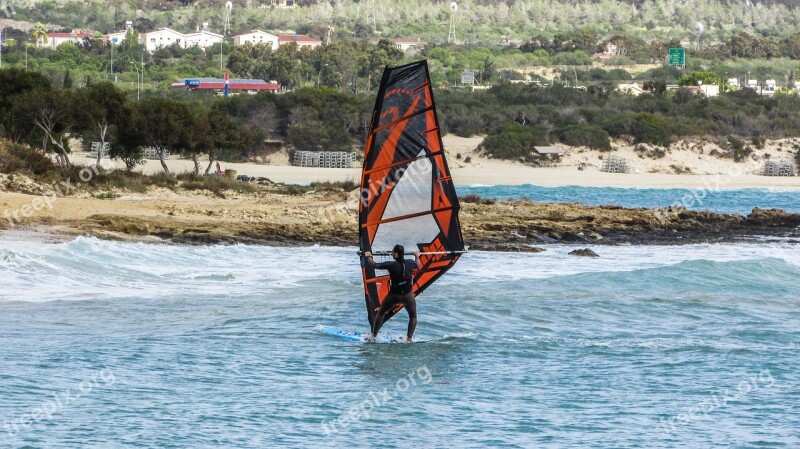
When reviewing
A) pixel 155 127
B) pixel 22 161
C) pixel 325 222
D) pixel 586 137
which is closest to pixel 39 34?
pixel 586 137

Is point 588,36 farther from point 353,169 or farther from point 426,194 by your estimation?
point 426,194

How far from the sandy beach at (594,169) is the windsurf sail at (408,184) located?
26.5m

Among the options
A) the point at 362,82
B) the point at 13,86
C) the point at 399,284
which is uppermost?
the point at 362,82

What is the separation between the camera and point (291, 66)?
3300 inches

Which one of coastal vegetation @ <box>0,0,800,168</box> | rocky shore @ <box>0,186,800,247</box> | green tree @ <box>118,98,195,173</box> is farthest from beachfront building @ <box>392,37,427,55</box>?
rocky shore @ <box>0,186,800,247</box>

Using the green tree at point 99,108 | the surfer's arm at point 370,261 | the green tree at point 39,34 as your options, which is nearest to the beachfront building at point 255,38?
the green tree at point 39,34

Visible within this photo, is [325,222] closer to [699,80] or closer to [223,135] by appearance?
[223,135]

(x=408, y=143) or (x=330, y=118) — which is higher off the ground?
(x=408, y=143)

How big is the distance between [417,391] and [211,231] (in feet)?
38.6

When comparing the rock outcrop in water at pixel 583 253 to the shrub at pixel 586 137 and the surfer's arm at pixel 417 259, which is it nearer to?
the surfer's arm at pixel 417 259

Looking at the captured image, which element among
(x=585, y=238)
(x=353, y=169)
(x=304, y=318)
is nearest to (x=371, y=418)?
(x=304, y=318)

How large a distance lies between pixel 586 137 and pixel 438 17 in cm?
12275

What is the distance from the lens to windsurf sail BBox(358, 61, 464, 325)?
12812 millimetres

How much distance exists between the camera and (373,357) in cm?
1294
